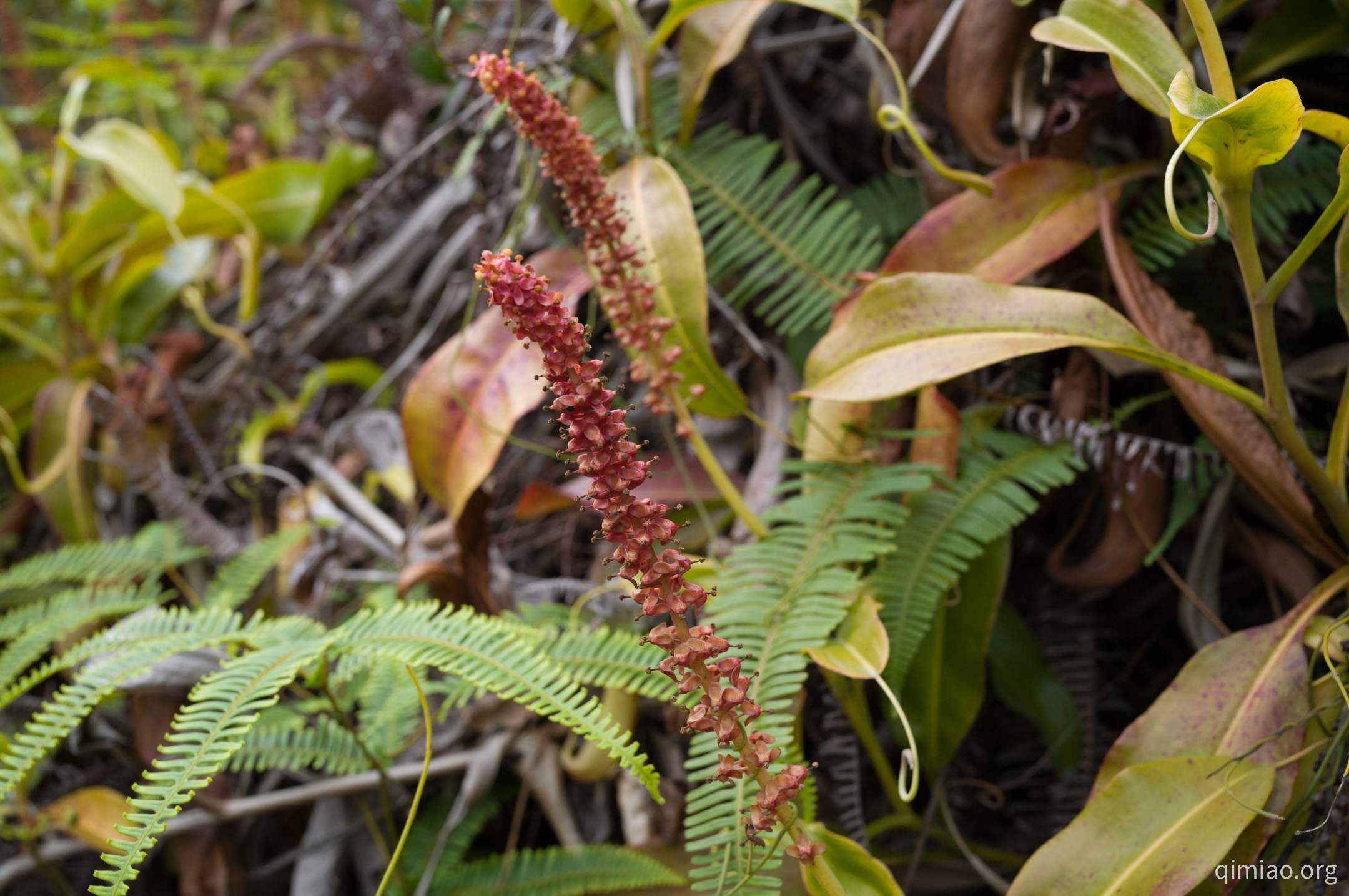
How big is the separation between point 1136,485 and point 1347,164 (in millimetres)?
385

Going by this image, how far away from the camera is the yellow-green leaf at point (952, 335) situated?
64 centimetres

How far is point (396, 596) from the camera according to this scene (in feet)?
3.38

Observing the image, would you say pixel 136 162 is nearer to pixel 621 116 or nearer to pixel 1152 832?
pixel 621 116

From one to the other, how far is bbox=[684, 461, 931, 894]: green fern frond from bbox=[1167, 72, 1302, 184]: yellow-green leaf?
322mm

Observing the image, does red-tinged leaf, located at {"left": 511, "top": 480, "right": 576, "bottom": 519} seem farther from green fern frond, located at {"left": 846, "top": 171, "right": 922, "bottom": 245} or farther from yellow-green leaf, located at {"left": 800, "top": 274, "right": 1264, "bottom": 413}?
green fern frond, located at {"left": 846, "top": 171, "right": 922, "bottom": 245}

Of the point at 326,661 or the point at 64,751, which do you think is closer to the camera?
the point at 326,661

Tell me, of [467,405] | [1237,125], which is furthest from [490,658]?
[1237,125]

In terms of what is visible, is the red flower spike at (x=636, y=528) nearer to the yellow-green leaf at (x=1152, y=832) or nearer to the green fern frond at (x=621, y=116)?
the yellow-green leaf at (x=1152, y=832)

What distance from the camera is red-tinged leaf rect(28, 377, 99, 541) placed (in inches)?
51.6

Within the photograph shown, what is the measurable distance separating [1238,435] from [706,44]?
663 millimetres

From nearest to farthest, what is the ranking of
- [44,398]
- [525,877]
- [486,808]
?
[525,877] → [486,808] → [44,398]

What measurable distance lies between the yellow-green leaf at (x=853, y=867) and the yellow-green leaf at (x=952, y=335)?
1.07ft

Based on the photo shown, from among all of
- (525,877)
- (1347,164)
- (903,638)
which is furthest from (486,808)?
(1347,164)

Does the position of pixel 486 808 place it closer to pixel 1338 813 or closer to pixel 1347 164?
pixel 1338 813
